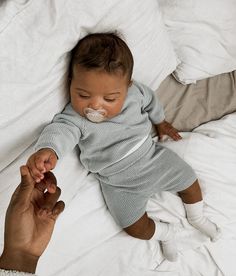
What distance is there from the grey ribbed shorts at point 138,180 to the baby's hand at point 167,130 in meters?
0.11

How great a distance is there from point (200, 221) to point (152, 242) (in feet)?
0.55

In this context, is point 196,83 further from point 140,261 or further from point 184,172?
point 140,261

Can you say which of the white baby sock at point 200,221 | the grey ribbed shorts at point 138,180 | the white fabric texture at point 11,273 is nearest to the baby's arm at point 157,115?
the grey ribbed shorts at point 138,180

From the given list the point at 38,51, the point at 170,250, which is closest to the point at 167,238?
the point at 170,250

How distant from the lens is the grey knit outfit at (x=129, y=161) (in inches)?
45.2

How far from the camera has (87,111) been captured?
107cm

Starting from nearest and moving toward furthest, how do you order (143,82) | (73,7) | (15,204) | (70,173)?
(15,204) → (73,7) → (70,173) → (143,82)

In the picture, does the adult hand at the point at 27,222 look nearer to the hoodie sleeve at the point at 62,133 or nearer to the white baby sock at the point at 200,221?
the hoodie sleeve at the point at 62,133

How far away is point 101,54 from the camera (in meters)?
1.03

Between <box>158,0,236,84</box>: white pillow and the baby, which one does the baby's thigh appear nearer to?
the baby

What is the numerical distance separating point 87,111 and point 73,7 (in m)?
0.27

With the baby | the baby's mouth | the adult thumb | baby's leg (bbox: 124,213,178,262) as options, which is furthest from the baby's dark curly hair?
baby's leg (bbox: 124,213,178,262)

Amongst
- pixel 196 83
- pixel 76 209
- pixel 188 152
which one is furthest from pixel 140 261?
pixel 196 83

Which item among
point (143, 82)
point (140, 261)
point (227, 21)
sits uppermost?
point (227, 21)
